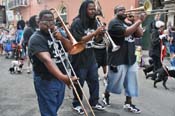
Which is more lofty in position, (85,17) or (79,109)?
(85,17)

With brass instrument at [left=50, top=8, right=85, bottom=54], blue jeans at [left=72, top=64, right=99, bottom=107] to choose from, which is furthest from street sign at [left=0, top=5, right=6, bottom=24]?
brass instrument at [left=50, top=8, right=85, bottom=54]

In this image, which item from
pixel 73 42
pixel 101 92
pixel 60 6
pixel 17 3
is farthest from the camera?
pixel 17 3

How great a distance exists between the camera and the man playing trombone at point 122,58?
232 inches

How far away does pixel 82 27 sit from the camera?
5.80m

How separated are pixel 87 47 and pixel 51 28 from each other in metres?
1.72

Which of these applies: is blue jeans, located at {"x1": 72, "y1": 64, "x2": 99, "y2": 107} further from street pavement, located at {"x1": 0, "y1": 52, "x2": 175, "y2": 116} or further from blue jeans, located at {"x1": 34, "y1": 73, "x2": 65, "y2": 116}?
blue jeans, located at {"x1": 34, "y1": 73, "x2": 65, "y2": 116}

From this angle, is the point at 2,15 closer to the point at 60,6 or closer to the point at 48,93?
the point at 60,6

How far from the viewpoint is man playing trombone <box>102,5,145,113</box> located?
19.4ft

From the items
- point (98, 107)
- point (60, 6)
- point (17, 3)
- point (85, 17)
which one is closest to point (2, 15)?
point (60, 6)

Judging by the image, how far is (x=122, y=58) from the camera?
6.04 m

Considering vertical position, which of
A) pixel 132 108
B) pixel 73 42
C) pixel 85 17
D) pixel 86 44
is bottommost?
pixel 132 108

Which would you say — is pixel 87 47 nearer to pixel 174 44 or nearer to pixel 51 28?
pixel 51 28

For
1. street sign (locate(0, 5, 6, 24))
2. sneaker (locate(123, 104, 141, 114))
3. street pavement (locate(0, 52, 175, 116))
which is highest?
street sign (locate(0, 5, 6, 24))

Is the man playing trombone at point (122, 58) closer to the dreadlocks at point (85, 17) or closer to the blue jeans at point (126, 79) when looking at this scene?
the blue jeans at point (126, 79)
